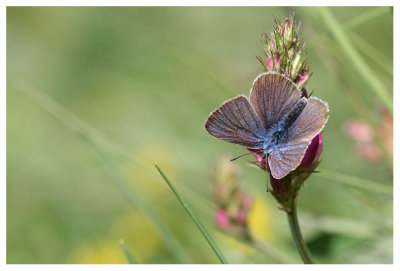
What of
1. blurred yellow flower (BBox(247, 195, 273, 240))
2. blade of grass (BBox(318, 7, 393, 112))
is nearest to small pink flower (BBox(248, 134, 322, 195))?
blade of grass (BBox(318, 7, 393, 112))

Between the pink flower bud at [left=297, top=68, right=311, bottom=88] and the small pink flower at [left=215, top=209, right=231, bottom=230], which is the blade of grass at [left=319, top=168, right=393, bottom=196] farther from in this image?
the pink flower bud at [left=297, top=68, right=311, bottom=88]

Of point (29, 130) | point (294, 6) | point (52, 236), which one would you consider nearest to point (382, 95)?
point (294, 6)

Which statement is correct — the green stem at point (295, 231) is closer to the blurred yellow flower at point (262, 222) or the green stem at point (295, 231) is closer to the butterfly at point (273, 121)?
the butterfly at point (273, 121)

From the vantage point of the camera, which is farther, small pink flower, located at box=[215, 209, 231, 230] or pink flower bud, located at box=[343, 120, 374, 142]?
pink flower bud, located at box=[343, 120, 374, 142]

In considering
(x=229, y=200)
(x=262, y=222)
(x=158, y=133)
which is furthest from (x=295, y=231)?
(x=158, y=133)

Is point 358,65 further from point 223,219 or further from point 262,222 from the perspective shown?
point 262,222

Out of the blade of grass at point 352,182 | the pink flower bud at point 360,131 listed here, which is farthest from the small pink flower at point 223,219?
the pink flower bud at point 360,131
